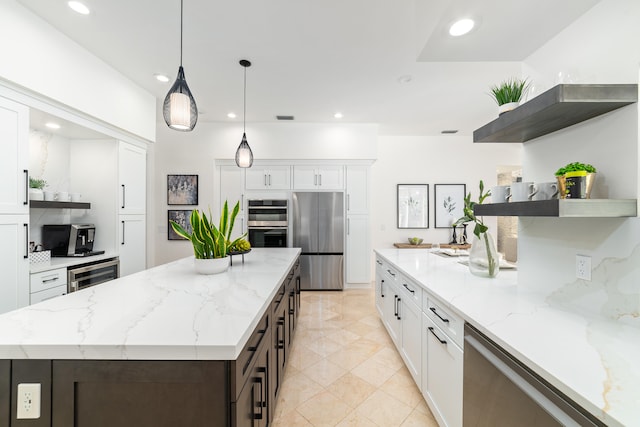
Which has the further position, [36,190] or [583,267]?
[36,190]

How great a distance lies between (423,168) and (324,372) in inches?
170

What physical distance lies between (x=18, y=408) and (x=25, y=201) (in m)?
1.97

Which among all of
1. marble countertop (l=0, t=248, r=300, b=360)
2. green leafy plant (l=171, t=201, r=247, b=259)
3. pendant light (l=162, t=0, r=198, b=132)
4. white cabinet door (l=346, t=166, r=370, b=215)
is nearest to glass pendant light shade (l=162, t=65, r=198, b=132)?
pendant light (l=162, t=0, r=198, b=132)

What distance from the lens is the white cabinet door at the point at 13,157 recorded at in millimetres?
2008

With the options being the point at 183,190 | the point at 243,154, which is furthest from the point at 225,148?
the point at 243,154

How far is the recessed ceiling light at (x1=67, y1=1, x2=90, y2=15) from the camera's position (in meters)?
2.02

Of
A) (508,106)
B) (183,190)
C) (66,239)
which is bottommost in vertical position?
(66,239)

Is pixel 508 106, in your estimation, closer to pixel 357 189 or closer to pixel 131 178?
pixel 357 189

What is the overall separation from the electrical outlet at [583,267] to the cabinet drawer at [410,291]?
0.81 m

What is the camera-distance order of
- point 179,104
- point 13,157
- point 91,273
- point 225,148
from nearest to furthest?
point 179,104 → point 13,157 → point 91,273 → point 225,148

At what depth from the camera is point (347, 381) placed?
7.04 ft

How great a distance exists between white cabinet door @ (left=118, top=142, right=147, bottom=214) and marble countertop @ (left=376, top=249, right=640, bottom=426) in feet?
11.2

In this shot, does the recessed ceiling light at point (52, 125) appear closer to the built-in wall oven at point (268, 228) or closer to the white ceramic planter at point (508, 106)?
the built-in wall oven at point (268, 228)

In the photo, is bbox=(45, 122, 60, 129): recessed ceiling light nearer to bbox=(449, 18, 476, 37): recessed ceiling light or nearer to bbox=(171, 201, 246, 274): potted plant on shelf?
bbox=(171, 201, 246, 274): potted plant on shelf
